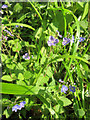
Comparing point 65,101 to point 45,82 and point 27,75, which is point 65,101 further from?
point 27,75

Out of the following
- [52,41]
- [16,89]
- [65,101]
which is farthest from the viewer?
[52,41]

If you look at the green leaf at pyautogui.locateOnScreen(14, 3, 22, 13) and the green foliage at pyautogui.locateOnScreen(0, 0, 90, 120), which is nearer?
the green foliage at pyautogui.locateOnScreen(0, 0, 90, 120)

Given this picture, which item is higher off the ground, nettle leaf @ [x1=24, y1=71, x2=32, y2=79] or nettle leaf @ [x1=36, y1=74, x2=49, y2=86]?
nettle leaf @ [x1=24, y1=71, x2=32, y2=79]

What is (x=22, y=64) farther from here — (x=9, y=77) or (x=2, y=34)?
(x=2, y=34)

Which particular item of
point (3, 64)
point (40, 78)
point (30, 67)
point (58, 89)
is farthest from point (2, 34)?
point (58, 89)

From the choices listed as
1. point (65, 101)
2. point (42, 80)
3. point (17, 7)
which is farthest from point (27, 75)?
point (17, 7)

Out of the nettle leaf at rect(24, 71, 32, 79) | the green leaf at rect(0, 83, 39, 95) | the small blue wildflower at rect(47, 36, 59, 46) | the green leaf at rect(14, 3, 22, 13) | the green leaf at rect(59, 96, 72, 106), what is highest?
the green leaf at rect(14, 3, 22, 13)

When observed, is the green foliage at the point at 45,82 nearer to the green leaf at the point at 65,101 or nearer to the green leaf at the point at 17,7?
the green leaf at the point at 65,101

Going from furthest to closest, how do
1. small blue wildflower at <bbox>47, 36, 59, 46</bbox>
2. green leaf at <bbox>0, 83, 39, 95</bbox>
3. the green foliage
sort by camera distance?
small blue wildflower at <bbox>47, 36, 59, 46</bbox>
the green foliage
green leaf at <bbox>0, 83, 39, 95</bbox>

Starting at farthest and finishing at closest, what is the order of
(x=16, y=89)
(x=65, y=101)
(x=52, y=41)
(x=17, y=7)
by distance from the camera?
1. (x=17, y=7)
2. (x=52, y=41)
3. (x=65, y=101)
4. (x=16, y=89)

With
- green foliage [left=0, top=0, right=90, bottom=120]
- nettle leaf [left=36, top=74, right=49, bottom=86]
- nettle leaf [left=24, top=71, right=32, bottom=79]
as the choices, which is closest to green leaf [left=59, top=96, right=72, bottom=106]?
green foliage [left=0, top=0, right=90, bottom=120]

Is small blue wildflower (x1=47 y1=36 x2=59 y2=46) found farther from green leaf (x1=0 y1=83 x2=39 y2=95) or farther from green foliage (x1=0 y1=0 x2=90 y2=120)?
green leaf (x1=0 y1=83 x2=39 y2=95)
